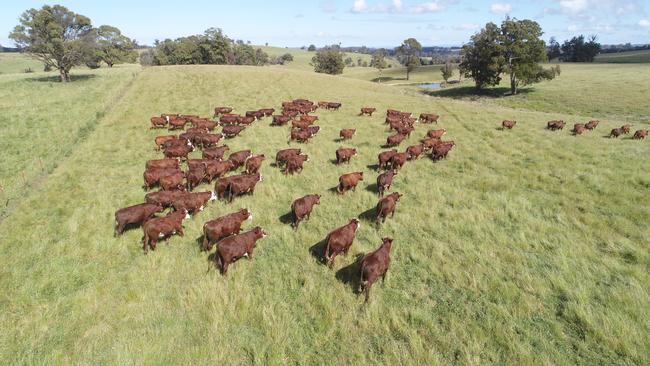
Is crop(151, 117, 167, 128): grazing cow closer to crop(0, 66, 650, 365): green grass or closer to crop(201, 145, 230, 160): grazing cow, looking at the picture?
crop(0, 66, 650, 365): green grass

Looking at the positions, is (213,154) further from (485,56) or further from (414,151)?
(485,56)

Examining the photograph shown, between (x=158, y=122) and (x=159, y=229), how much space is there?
15831 mm

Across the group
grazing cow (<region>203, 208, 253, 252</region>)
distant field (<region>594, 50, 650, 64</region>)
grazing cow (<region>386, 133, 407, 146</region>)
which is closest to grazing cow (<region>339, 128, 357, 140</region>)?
grazing cow (<region>386, 133, 407, 146</region>)

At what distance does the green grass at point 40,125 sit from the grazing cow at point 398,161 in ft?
51.7

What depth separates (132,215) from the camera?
10.3 m

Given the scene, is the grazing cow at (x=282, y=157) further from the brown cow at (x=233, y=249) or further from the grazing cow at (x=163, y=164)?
the brown cow at (x=233, y=249)

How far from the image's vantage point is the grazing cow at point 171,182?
41.7 feet

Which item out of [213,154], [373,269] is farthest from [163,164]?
[373,269]

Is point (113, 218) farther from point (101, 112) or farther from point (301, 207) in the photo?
point (101, 112)

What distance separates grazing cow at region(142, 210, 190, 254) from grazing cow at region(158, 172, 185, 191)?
10.1 feet

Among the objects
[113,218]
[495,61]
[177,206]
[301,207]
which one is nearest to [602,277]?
[301,207]

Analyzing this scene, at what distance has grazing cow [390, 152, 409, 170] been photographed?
15.3 meters

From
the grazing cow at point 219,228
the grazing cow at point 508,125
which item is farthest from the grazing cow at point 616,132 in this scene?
the grazing cow at point 219,228

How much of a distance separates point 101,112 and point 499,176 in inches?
1180
